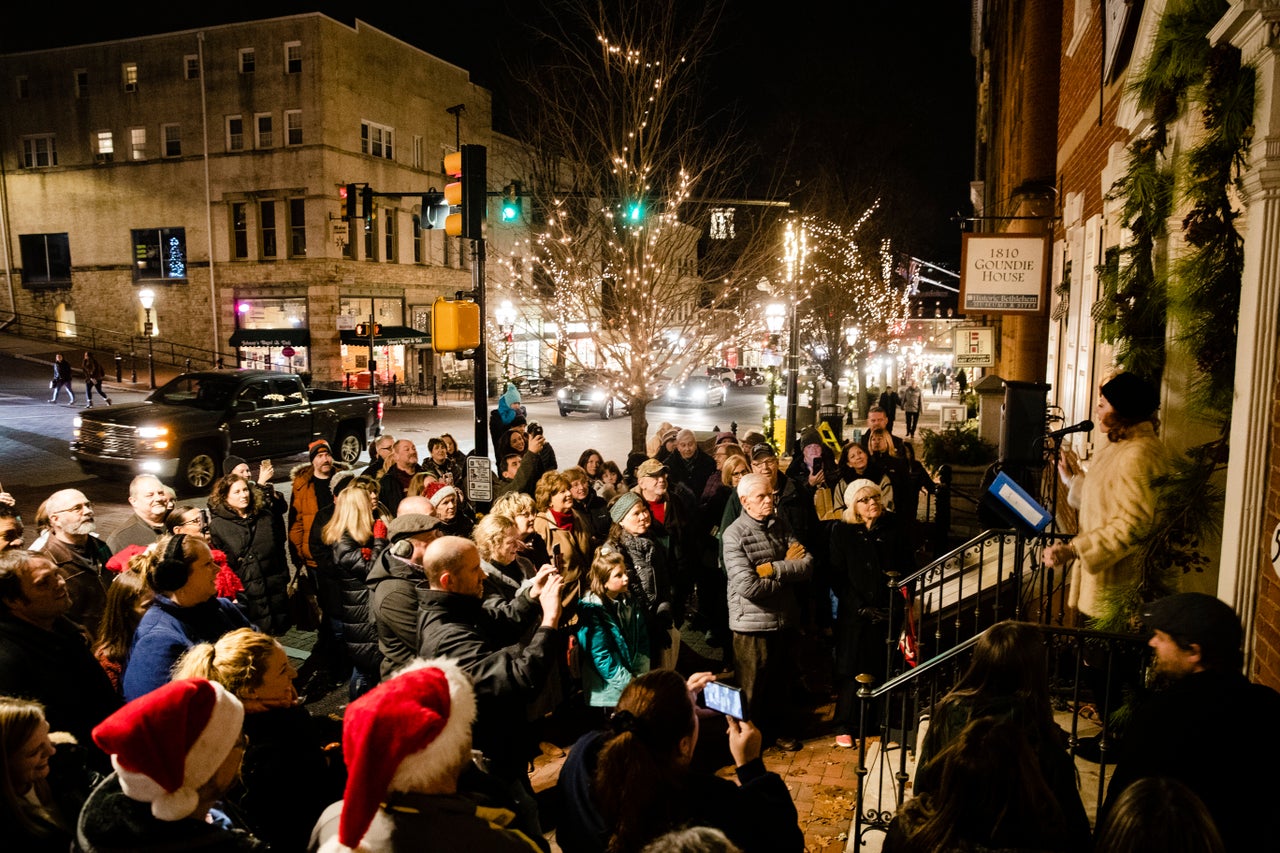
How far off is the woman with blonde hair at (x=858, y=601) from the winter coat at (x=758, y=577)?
465 millimetres

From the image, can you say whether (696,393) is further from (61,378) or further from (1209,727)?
(1209,727)

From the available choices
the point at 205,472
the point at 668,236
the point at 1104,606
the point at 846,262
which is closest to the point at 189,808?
the point at 1104,606

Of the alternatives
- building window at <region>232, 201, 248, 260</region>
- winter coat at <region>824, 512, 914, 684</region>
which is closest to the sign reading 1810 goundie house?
winter coat at <region>824, 512, 914, 684</region>

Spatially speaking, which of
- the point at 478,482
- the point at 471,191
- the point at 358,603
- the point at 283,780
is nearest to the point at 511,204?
the point at 471,191

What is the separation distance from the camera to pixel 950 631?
701 centimetres

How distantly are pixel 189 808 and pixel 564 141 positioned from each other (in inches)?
515

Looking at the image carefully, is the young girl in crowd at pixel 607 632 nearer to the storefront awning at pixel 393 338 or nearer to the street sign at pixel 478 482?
the street sign at pixel 478 482

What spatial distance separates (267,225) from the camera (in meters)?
37.8

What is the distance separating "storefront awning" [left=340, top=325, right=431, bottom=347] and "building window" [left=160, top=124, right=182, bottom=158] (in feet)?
39.4

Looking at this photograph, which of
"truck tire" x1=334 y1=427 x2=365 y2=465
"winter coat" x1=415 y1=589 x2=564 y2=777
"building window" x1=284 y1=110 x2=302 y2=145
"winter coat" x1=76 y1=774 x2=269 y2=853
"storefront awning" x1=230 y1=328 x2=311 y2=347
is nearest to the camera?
"winter coat" x1=76 y1=774 x2=269 y2=853

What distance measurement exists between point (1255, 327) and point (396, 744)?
383cm

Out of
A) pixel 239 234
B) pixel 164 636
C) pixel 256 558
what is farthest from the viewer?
pixel 239 234

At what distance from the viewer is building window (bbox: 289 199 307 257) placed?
122 ft

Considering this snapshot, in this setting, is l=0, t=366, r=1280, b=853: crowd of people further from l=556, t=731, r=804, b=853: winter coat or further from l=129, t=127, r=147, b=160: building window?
l=129, t=127, r=147, b=160: building window
